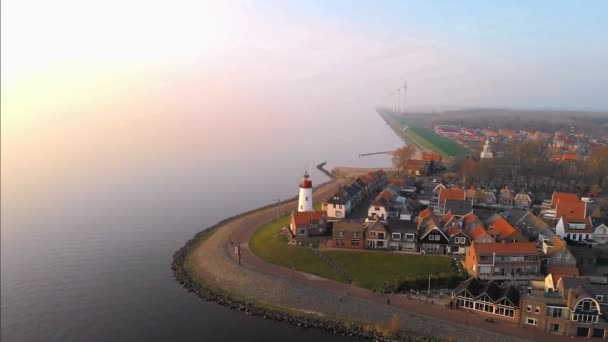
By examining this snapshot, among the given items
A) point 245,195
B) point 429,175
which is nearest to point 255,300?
point 245,195

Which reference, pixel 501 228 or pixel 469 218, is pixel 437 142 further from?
pixel 501 228

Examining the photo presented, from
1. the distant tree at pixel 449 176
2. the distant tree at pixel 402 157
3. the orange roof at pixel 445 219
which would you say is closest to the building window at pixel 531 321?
the orange roof at pixel 445 219

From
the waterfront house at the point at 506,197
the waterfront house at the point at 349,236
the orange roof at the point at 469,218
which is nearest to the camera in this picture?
the waterfront house at the point at 349,236

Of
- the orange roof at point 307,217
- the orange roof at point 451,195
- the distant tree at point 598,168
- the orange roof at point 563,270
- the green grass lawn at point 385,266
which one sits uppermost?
the distant tree at point 598,168

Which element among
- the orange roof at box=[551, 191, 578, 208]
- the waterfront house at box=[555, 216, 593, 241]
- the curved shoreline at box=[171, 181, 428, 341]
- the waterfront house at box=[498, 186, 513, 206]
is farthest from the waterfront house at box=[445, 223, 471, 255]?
the waterfront house at box=[498, 186, 513, 206]

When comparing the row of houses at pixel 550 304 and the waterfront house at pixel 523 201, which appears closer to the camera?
the row of houses at pixel 550 304

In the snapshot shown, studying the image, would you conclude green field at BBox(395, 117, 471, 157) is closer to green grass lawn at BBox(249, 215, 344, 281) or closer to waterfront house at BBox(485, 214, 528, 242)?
waterfront house at BBox(485, 214, 528, 242)

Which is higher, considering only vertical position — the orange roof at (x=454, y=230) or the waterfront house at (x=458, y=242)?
the orange roof at (x=454, y=230)

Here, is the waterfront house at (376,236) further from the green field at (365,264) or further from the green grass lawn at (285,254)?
the green grass lawn at (285,254)

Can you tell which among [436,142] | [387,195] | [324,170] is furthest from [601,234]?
[436,142]
